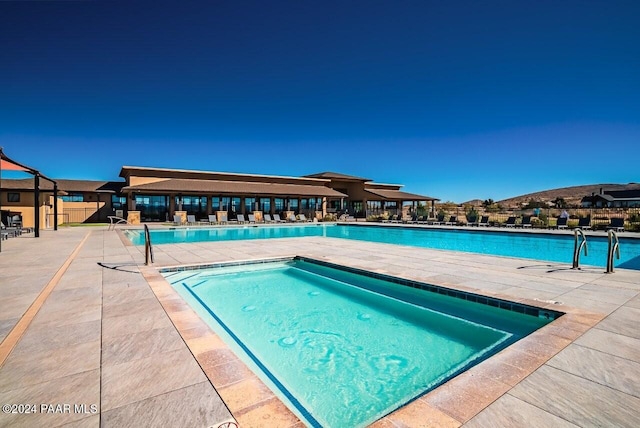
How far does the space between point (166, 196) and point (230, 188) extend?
4.94 metres

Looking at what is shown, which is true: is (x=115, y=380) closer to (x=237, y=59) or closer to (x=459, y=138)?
(x=237, y=59)

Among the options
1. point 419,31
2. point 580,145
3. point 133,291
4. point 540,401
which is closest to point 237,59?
point 419,31

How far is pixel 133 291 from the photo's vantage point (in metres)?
5.06

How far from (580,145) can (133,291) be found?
49578 millimetres

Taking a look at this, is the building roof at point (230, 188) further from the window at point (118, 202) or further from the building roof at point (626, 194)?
the building roof at point (626, 194)

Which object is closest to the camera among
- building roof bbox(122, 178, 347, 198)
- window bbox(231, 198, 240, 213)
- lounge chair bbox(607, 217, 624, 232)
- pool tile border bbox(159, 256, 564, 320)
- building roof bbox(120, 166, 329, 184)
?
pool tile border bbox(159, 256, 564, 320)

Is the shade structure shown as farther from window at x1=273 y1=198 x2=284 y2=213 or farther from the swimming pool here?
window at x1=273 y1=198 x2=284 y2=213

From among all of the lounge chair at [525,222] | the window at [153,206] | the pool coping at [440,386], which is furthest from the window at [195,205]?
the pool coping at [440,386]

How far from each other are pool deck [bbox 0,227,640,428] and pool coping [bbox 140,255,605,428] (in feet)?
0.04

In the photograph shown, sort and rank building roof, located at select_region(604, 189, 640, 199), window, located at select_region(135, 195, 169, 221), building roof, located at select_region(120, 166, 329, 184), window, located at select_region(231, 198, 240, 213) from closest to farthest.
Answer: window, located at select_region(135, 195, 169, 221)
building roof, located at select_region(120, 166, 329, 184)
window, located at select_region(231, 198, 240, 213)
building roof, located at select_region(604, 189, 640, 199)

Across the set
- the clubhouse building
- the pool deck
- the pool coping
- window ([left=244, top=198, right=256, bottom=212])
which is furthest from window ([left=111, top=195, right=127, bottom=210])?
the pool coping

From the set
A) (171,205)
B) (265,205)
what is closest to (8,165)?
(171,205)

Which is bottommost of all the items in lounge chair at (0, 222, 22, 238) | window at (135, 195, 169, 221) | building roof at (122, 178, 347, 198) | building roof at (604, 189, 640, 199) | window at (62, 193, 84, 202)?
lounge chair at (0, 222, 22, 238)

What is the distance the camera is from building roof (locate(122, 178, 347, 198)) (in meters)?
23.0
